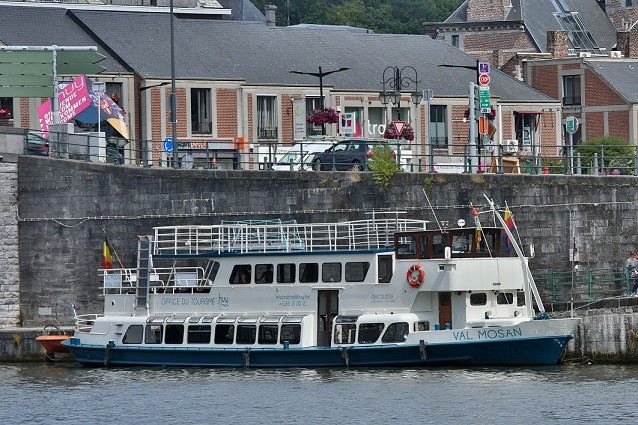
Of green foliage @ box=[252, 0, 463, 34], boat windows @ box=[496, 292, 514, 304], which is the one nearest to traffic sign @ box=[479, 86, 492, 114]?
boat windows @ box=[496, 292, 514, 304]

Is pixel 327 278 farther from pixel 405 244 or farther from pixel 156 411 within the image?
pixel 156 411

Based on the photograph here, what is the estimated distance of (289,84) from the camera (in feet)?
228

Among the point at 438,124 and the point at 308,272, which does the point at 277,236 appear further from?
the point at 438,124

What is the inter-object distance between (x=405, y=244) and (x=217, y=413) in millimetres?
8484

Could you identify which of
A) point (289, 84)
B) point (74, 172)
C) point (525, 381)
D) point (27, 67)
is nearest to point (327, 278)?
point (525, 381)

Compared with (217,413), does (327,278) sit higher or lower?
higher

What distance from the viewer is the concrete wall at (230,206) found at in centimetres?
4869

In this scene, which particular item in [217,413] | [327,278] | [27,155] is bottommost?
[217,413]

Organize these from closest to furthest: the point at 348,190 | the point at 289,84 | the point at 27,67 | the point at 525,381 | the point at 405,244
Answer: the point at 525,381 → the point at 405,244 → the point at 348,190 → the point at 27,67 → the point at 289,84

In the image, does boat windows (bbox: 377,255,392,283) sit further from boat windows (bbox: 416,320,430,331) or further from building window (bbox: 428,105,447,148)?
building window (bbox: 428,105,447,148)

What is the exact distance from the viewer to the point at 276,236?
163 feet

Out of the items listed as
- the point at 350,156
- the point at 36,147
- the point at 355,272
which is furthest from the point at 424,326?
the point at 36,147

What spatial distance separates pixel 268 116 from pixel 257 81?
1.49 meters

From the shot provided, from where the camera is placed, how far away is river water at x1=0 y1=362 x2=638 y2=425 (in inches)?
1544
